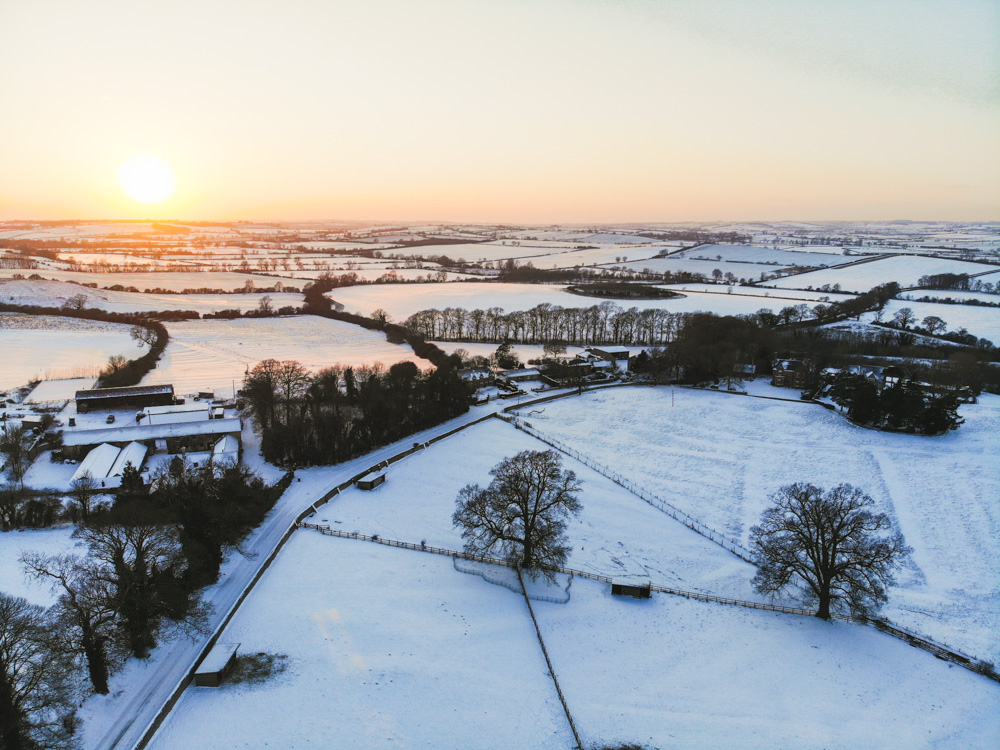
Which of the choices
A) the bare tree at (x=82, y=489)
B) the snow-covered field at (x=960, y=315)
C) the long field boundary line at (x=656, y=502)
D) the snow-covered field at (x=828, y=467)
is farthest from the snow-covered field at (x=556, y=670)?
the snow-covered field at (x=960, y=315)

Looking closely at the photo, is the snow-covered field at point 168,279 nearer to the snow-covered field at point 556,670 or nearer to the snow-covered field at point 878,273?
the snow-covered field at point 556,670

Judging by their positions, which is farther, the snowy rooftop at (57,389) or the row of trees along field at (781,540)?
the snowy rooftop at (57,389)

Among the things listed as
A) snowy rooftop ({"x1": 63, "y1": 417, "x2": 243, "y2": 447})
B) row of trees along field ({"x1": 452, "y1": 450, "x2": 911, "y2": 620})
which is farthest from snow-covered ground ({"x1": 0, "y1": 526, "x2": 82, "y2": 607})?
row of trees along field ({"x1": 452, "y1": 450, "x2": 911, "y2": 620})

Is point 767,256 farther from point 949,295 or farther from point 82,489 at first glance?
point 82,489

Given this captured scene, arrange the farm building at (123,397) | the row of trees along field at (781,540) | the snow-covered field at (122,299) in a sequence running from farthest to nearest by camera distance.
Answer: the snow-covered field at (122,299), the farm building at (123,397), the row of trees along field at (781,540)

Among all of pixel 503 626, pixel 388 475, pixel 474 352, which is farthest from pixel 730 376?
pixel 503 626

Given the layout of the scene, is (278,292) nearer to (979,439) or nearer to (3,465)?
(3,465)
